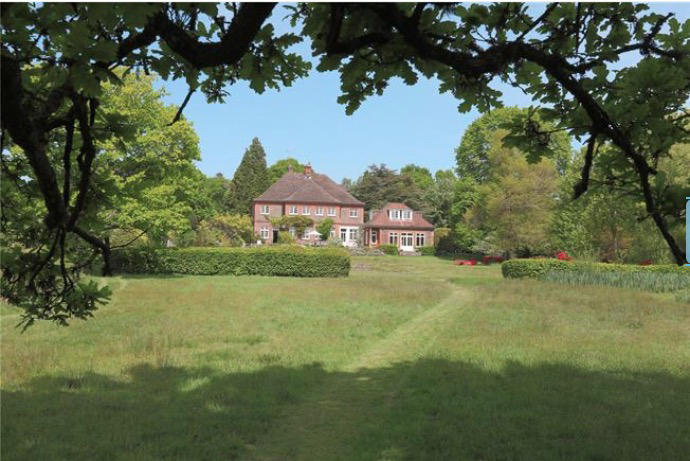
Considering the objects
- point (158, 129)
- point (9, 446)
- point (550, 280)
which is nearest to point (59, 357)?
point (9, 446)

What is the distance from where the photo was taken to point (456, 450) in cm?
536

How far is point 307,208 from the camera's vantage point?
62.8 meters

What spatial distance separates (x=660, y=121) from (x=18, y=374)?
368 inches

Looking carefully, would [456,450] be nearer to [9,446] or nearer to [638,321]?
[9,446]

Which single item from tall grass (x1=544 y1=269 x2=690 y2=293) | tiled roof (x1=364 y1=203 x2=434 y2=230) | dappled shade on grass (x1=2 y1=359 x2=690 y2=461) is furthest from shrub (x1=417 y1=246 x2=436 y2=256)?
dappled shade on grass (x1=2 y1=359 x2=690 y2=461)

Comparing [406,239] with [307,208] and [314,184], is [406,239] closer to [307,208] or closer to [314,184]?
[307,208]

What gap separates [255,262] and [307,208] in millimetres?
31987

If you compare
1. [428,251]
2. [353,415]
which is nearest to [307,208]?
[428,251]

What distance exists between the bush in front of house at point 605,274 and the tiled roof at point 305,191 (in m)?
37.8

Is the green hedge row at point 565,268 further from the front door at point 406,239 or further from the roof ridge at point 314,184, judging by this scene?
the roof ridge at point 314,184

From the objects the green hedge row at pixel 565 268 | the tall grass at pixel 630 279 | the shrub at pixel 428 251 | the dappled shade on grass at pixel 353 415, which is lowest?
the dappled shade on grass at pixel 353 415

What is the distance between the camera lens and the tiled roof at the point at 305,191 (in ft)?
207

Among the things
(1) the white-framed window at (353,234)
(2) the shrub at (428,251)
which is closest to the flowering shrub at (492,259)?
(2) the shrub at (428,251)

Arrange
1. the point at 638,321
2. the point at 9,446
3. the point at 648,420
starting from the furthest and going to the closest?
the point at 638,321, the point at 648,420, the point at 9,446
